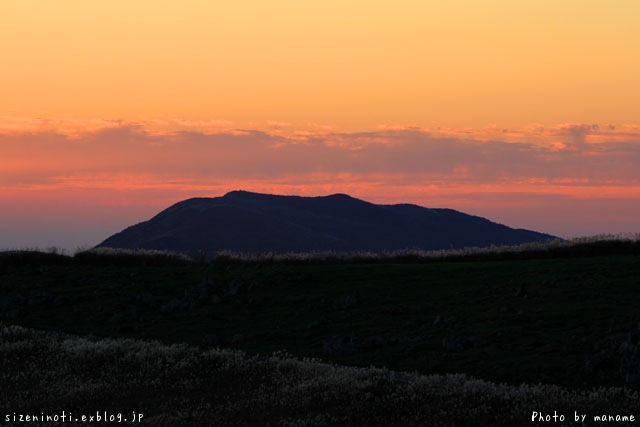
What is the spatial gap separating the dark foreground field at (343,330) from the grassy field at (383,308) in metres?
0.10

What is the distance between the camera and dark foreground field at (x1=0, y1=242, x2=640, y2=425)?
85.4 feet

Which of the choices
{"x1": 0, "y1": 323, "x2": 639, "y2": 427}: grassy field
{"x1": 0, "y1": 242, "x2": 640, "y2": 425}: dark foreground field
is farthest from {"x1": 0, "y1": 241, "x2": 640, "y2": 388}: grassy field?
{"x1": 0, "y1": 323, "x2": 639, "y2": 427}: grassy field

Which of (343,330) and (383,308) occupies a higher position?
(383,308)

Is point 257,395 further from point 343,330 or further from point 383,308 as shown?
point 383,308

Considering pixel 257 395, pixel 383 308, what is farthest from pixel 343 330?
pixel 257 395

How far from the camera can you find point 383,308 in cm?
4572

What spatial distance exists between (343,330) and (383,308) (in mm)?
3805

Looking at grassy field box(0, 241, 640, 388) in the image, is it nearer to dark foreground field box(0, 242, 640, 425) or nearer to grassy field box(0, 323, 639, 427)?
dark foreground field box(0, 242, 640, 425)

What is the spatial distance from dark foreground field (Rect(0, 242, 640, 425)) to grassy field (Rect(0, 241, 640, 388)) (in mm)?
105

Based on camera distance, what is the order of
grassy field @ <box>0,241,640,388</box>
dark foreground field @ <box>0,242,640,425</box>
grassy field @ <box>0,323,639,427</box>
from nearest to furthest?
grassy field @ <box>0,323,639,427</box>
dark foreground field @ <box>0,242,640,425</box>
grassy field @ <box>0,241,640,388</box>

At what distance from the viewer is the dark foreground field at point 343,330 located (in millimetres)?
26016

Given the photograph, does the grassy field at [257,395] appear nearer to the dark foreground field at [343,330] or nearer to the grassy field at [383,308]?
the dark foreground field at [343,330]

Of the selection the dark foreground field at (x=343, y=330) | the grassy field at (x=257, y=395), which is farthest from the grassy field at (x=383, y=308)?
the grassy field at (x=257, y=395)

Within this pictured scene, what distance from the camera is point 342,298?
158 feet
